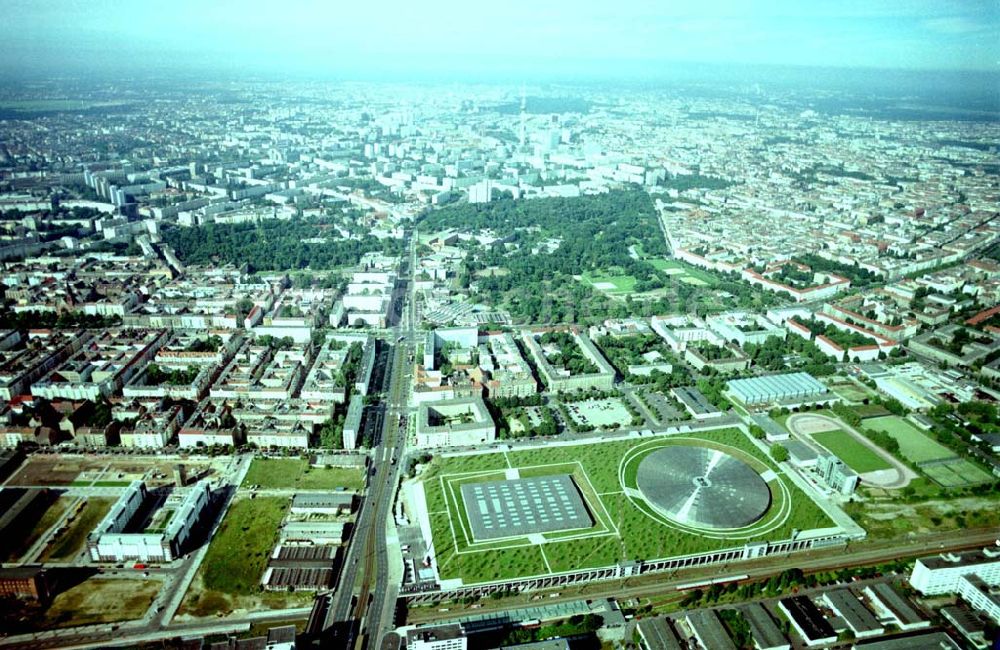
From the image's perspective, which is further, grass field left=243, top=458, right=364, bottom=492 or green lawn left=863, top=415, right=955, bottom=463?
green lawn left=863, top=415, right=955, bottom=463

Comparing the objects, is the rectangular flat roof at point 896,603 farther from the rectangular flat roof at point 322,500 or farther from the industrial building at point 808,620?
the rectangular flat roof at point 322,500

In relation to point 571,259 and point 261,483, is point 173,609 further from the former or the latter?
point 571,259

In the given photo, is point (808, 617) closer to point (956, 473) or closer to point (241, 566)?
point (956, 473)

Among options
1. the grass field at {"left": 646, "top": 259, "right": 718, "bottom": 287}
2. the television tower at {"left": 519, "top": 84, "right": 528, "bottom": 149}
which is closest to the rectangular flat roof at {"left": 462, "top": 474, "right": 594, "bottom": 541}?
the grass field at {"left": 646, "top": 259, "right": 718, "bottom": 287}

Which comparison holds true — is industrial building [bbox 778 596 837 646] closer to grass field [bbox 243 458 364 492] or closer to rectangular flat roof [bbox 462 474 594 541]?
rectangular flat roof [bbox 462 474 594 541]

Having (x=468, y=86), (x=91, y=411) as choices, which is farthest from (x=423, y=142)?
(x=468, y=86)

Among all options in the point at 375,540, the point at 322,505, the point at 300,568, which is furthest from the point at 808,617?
the point at 322,505

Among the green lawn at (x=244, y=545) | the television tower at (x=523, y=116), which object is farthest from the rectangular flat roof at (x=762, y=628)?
the television tower at (x=523, y=116)

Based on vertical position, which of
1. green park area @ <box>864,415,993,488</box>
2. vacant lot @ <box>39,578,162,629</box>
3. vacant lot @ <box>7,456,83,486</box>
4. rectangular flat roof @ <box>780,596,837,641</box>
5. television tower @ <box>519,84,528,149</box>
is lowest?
vacant lot @ <box>7,456,83,486</box>
